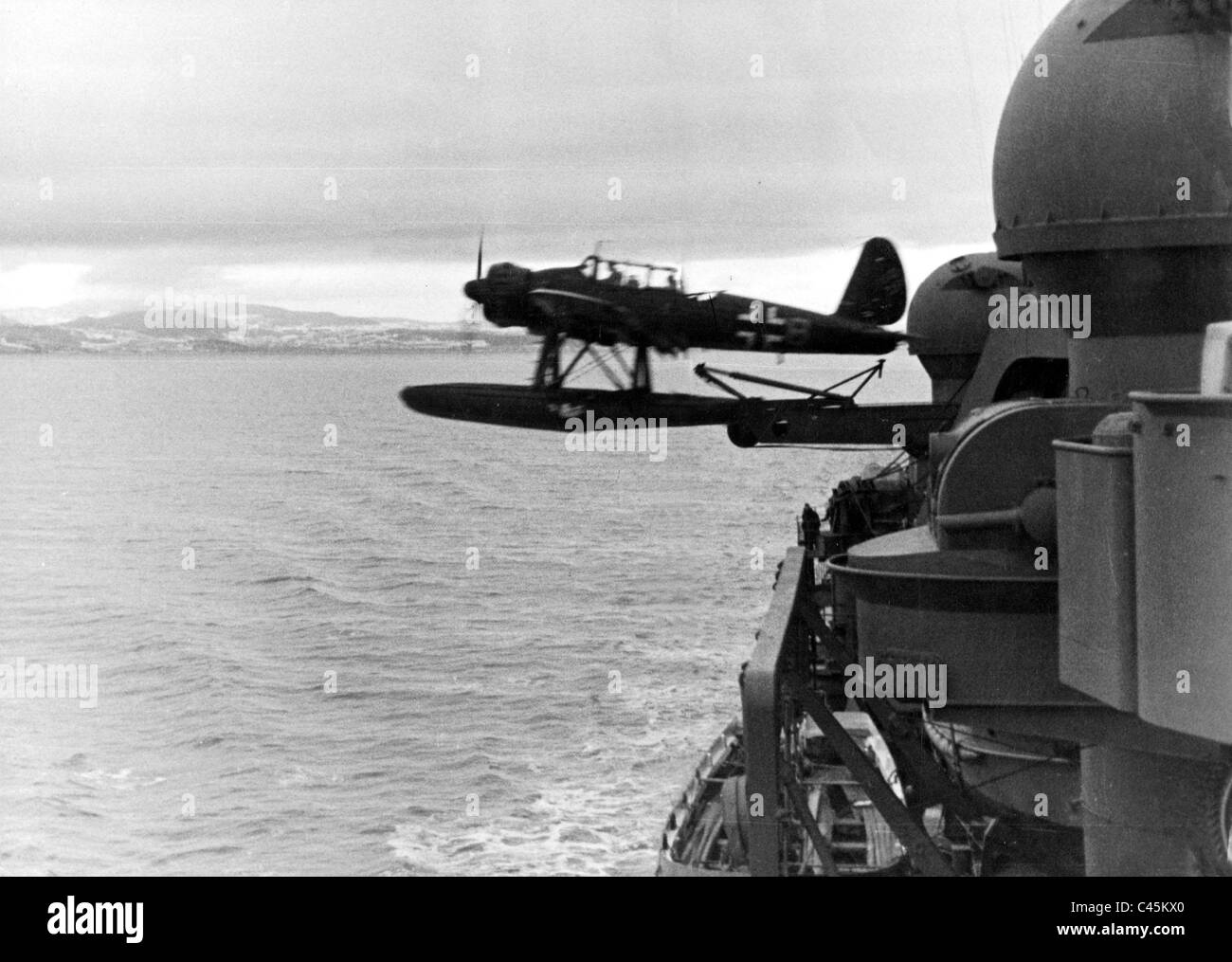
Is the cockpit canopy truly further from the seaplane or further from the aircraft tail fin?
the aircraft tail fin

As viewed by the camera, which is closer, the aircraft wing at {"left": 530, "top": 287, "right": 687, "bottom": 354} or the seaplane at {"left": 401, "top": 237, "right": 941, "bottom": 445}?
the seaplane at {"left": 401, "top": 237, "right": 941, "bottom": 445}

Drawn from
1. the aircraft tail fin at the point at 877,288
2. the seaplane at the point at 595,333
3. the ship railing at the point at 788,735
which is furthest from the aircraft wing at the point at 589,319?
the aircraft tail fin at the point at 877,288

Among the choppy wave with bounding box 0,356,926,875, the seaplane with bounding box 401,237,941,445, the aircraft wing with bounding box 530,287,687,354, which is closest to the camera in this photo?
the seaplane with bounding box 401,237,941,445

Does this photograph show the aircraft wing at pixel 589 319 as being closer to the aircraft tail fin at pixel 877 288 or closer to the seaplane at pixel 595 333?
the seaplane at pixel 595 333

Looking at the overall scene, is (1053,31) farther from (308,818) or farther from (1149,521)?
(308,818)

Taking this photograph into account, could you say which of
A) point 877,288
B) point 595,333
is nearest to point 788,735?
point 595,333

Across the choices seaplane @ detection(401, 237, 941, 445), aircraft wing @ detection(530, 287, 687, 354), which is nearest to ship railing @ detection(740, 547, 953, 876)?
seaplane @ detection(401, 237, 941, 445)

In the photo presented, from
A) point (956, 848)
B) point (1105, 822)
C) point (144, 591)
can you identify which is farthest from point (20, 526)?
point (1105, 822)
